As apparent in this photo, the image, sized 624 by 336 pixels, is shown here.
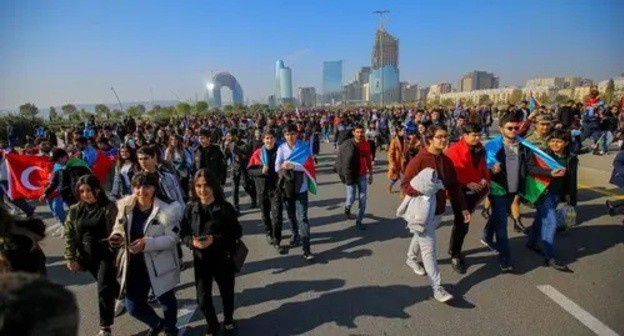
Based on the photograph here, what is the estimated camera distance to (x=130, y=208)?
3207 millimetres

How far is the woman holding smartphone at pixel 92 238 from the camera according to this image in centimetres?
338

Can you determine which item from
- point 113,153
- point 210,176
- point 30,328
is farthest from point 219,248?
point 113,153

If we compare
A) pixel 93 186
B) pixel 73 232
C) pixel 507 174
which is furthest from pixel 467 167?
pixel 73 232

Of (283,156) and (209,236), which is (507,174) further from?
(209,236)

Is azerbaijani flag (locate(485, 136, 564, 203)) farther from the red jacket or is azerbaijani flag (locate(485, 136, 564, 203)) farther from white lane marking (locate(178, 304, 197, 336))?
white lane marking (locate(178, 304, 197, 336))

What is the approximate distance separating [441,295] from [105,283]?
3.45m

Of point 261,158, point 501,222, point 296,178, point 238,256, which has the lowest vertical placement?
point 501,222

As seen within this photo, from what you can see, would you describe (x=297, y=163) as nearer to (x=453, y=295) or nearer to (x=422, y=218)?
(x=422, y=218)

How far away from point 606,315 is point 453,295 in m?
1.43

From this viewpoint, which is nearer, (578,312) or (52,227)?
(578,312)

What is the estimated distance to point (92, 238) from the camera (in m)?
3.38

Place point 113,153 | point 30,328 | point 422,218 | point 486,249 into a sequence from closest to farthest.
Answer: point 30,328, point 422,218, point 486,249, point 113,153

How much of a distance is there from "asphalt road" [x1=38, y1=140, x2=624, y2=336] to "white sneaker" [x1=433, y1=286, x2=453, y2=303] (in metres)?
0.06

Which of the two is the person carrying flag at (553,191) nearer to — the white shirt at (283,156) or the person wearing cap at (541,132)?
the person wearing cap at (541,132)
